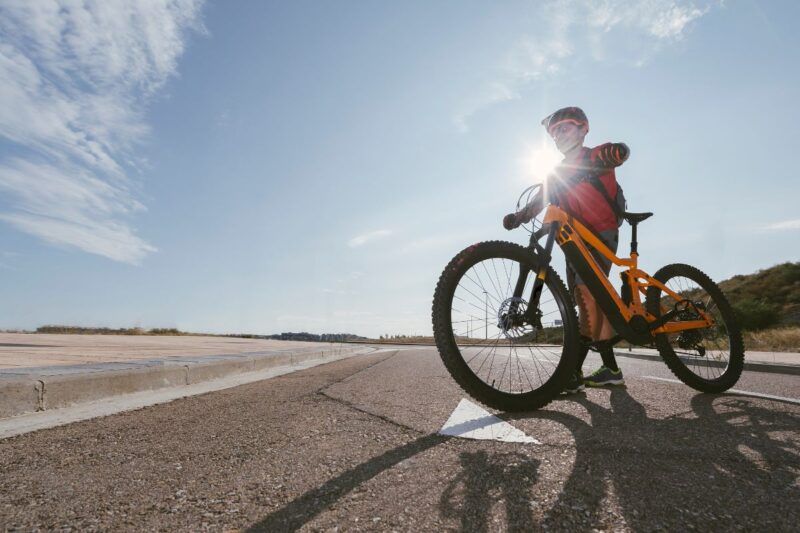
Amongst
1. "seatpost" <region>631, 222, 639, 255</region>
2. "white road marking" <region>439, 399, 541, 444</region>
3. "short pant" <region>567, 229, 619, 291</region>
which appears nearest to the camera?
"white road marking" <region>439, 399, 541, 444</region>

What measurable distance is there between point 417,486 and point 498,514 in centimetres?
26

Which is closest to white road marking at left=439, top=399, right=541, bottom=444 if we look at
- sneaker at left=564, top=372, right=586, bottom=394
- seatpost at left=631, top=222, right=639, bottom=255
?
sneaker at left=564, top=372, right=586, bottom=394

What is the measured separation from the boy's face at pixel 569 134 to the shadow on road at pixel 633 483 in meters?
2.38

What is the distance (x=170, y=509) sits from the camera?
3.55ft

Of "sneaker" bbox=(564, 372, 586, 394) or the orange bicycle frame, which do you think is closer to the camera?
the orange bicycle frame

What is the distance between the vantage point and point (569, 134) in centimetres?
354

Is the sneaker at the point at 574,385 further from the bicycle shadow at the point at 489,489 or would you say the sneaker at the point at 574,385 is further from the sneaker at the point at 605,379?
the bicycle shadow at the point at 489,489

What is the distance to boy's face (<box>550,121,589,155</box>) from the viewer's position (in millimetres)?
3539

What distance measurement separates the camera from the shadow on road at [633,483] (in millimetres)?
980

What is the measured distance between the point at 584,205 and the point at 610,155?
0.46m

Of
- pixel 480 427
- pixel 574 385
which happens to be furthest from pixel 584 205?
pixel 480 427

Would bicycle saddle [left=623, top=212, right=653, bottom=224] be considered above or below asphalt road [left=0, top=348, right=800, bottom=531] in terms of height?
above

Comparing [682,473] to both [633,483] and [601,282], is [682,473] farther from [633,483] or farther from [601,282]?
[601,282]

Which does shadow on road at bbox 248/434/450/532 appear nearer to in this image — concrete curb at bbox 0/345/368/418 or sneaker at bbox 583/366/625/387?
sneaker at bbox 583/366/625/387
